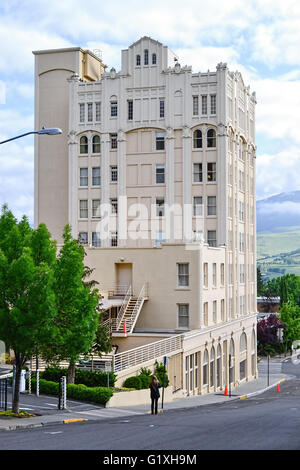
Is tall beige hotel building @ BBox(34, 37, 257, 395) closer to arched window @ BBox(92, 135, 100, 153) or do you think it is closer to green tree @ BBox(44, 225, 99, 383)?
arched window @ BBox(92, 135, 100, 153)

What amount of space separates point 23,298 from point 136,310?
30123mm

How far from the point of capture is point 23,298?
26859mm

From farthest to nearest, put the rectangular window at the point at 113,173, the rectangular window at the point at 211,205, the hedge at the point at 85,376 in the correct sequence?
1. the rectangular window at the point at 113,173
2. the rectangular window at the point at 211,205
3. the hedge at the point at 85,376

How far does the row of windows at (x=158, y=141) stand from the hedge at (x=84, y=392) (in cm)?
3919

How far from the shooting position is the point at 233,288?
72.8 m

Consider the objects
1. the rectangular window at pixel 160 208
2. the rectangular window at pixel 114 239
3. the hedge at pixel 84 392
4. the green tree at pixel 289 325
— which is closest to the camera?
the hedge at pixel 84 392

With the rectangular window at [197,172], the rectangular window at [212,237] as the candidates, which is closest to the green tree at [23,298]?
the rectangular window at [212,237]

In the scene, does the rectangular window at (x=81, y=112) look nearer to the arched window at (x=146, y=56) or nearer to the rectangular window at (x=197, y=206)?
the arched window at (x=146, y=56)

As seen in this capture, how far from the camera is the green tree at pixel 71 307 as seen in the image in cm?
2934

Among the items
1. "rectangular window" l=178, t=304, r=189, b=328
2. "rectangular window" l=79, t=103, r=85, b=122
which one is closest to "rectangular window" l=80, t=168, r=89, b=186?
"rectangular window" l=79, t=103, r=85, b=122

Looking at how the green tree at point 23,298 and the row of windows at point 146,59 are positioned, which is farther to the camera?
the row of windows at point 146,59

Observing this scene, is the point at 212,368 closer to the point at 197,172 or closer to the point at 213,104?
the point at 197,172

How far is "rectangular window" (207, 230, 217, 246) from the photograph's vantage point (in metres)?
70.4

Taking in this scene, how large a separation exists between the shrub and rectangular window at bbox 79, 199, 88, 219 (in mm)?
34374
